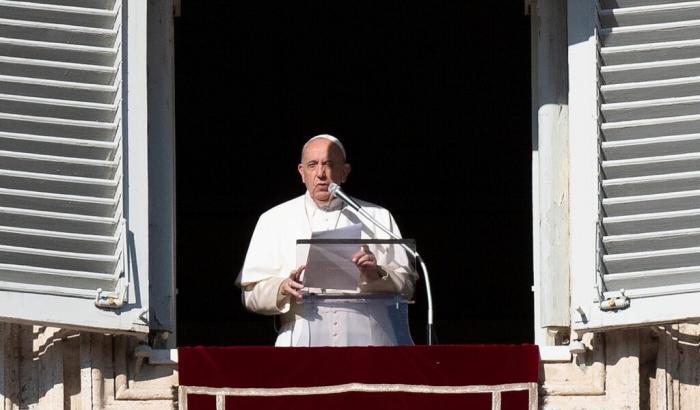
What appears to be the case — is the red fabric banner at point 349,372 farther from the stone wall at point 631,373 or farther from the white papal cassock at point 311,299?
the white papal cassock at point 311,299

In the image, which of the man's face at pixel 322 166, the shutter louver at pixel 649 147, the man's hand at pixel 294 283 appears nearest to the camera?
the shutter louver at pixel 649 147

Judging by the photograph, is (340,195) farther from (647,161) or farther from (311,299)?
(647,161)

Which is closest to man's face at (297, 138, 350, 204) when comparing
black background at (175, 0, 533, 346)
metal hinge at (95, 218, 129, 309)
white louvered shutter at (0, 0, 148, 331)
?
white louvered shutter at (0, 0, 148, 331)

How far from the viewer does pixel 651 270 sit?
7980 millimetres

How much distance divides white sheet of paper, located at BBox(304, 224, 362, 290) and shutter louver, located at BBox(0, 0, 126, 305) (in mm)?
580

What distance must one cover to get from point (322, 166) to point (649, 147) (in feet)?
4.24

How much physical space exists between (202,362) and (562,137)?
4.43 ft

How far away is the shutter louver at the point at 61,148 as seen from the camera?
7922 millimetres

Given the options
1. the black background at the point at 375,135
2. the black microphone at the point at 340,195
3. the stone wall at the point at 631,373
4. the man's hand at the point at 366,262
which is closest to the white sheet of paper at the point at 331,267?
the man's hand at the point at 366,262

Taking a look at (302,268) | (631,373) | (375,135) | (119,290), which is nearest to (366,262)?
(302,268)

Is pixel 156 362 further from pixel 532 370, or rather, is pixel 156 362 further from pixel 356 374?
pixel 532 370

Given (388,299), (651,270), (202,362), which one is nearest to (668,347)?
(651,270)

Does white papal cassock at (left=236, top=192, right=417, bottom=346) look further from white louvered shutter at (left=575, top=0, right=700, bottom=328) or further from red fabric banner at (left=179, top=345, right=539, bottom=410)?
white louvered shutter at (left=575, top=0, right=700, bottom=328)

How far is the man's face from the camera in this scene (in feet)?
29.2
